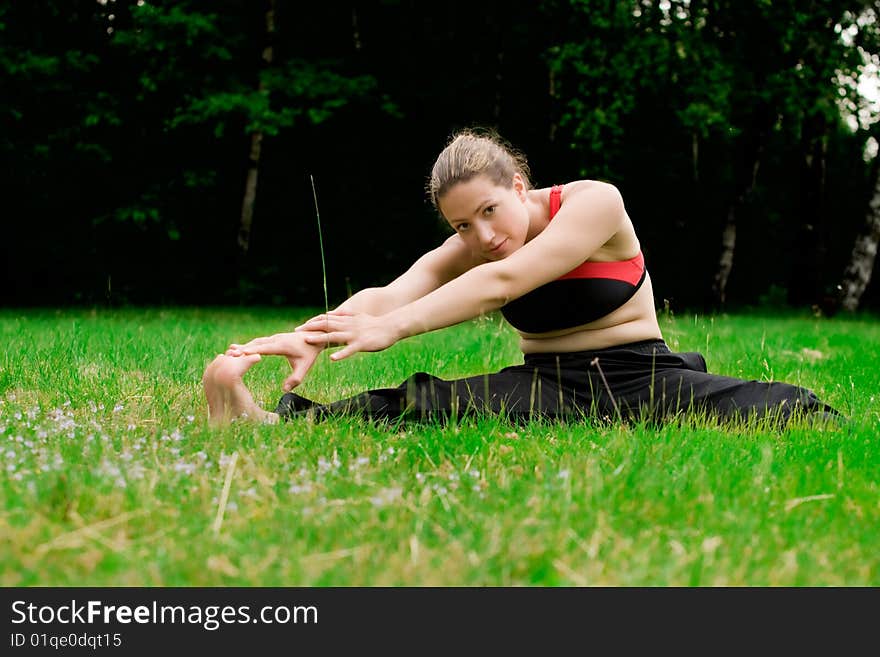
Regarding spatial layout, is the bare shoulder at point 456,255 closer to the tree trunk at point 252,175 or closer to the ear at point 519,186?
the ear at point 519,186

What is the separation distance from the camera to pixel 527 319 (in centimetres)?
404

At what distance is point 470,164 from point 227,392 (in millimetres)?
1227

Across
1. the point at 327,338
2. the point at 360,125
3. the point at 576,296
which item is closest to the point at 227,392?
the point at 327,338

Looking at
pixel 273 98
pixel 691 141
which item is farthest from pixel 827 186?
pixel 273 98

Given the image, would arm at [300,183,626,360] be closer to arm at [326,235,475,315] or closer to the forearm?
the forearm

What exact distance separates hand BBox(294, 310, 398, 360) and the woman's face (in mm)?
587

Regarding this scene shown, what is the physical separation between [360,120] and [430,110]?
152 centimetres

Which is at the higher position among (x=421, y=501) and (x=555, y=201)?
(x=555, y=201)

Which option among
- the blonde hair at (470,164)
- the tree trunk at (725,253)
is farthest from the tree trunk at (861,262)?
the blonde hair at (470,164)

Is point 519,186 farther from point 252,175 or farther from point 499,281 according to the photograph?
point 252,175

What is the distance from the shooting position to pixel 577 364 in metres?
4.01

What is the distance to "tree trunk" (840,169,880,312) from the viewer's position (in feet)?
59.4

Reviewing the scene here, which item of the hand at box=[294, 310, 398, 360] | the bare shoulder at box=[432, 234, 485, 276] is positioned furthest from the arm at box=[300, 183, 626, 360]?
the bare shoulder at box=[432, 234, 485, 276]

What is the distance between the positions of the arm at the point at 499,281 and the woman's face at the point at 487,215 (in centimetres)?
16
